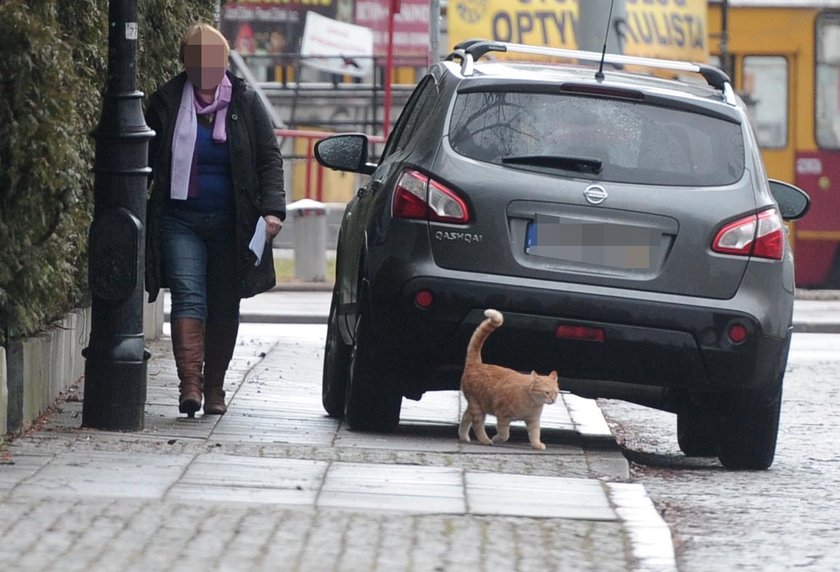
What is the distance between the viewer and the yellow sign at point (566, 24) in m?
24.3

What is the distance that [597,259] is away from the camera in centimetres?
784

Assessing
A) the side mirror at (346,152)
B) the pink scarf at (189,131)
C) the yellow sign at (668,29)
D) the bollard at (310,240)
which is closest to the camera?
the pink scarf at (189,131)

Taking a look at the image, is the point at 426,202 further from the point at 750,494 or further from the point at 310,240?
the point at 310,240

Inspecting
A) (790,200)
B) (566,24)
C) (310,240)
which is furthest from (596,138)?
(566,24)

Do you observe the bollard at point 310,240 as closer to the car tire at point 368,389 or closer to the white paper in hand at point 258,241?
the white paper in hand at point 258,241

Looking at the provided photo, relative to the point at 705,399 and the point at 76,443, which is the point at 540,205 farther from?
the point at 76,443

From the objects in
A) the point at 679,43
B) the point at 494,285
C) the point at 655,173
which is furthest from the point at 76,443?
the point at 679,43

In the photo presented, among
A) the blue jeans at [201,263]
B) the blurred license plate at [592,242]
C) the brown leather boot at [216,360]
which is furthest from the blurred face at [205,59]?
the blurred license plate at [592,242]

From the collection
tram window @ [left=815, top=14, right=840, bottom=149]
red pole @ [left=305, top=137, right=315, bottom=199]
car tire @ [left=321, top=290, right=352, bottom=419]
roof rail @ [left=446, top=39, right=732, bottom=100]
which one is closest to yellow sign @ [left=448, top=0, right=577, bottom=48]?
red pole @ [left=305, top=137, right=315, bottom=199]

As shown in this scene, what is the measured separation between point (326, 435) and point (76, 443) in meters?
1.27

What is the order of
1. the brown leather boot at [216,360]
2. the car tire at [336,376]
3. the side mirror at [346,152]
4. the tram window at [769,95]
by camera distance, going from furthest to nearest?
1. the tram window at [769,95]
2. the side mirror at [346,152]
3. the car tire at [336,376]
4. the brown leather boot at [216,360]

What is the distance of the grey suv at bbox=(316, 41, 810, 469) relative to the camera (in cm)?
780

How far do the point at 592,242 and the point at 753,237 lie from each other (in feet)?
2.10

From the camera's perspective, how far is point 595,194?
786 centimetres
